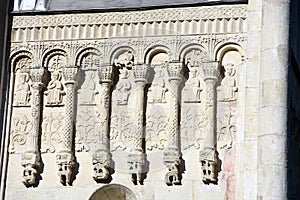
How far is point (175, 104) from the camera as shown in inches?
483

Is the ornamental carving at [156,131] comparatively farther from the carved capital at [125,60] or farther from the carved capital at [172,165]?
the carved capital at [125,60]

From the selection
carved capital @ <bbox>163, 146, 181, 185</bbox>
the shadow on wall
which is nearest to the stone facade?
carved capital @ <bbox>163, 146, 181, 185</bbox>

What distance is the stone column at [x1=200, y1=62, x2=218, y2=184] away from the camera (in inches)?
472

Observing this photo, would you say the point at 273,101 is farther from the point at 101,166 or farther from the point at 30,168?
the point at 30,168

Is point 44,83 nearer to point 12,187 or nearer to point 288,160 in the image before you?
point 12,187

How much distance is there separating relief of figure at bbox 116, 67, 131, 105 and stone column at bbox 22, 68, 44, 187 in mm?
832

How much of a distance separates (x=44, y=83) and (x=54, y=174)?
0.99 metres

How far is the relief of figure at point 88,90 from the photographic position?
12547 mm

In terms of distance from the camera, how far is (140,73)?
12445 millimetres

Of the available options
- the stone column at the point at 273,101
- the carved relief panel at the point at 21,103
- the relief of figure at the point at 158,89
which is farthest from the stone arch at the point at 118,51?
the stone column at the point at 273,101

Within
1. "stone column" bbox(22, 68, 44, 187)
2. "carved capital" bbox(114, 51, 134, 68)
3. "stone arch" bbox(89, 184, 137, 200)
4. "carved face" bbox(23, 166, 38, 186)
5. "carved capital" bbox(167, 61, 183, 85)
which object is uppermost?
"carved capital" bbox(114, 51, 134, 68)

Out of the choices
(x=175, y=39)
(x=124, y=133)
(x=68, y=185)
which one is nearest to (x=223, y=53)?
(x=175, y=39)

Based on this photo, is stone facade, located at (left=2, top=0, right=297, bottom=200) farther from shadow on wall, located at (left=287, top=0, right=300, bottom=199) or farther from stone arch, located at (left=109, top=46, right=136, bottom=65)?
shadow on wall, located at (left=287, top=0, right=300, bottom=199)

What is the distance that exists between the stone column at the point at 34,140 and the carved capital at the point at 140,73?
39.8 inches
